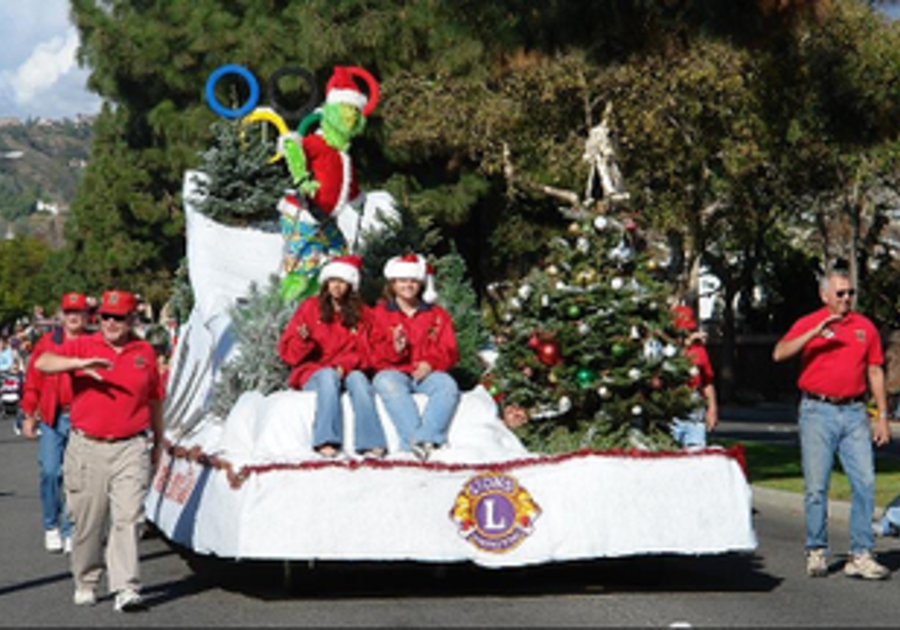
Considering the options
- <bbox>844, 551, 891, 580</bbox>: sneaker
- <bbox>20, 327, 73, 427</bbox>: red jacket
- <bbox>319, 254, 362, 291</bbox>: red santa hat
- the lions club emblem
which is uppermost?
<bbox>319, 254, 362, 291</bbox>: red santa hat

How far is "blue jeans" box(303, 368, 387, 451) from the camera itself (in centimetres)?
1110

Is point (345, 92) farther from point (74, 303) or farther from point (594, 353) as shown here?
point (594, 353)

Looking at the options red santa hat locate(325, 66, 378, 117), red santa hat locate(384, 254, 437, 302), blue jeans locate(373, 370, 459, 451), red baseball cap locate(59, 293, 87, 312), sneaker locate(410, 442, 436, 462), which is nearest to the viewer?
sneaker locate(410, 442, 436, 462)

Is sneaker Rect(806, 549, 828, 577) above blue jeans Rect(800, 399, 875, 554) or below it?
below

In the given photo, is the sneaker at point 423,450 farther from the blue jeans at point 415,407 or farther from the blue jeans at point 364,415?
the blue jeans at point 364,415

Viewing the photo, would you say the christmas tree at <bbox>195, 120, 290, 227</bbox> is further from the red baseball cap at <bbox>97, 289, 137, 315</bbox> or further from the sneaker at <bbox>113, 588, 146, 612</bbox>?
the sneaker at <bbox>113, 588, 146, 612</bbox>

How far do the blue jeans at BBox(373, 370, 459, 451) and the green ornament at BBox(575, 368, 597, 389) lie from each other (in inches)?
32.0

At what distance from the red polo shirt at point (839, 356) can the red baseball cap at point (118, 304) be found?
169 inches

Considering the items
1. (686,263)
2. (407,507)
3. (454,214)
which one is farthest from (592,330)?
(686,263)

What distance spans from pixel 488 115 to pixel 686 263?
25.9ft

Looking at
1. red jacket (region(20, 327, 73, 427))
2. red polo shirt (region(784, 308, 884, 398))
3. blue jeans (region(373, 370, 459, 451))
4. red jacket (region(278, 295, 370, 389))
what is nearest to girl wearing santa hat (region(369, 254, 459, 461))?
blue jeans (region(373, 370, 459, 451))

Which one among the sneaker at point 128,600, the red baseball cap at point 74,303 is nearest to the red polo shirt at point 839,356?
the sneaker at point 128,600

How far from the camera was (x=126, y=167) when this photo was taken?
178 feet

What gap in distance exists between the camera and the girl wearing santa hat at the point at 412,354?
37.4 feet
